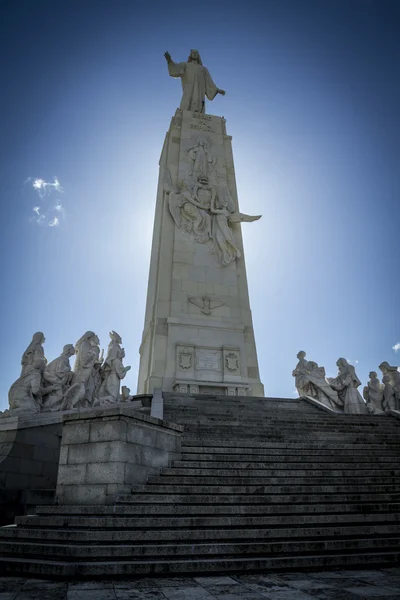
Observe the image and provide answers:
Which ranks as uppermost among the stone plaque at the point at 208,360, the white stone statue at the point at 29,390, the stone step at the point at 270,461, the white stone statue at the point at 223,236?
the white stone statue at the point at 223,236

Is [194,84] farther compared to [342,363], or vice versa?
[194,84]

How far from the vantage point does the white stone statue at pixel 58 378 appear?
10.2 metres

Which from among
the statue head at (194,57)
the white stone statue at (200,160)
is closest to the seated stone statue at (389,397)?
the white stone statue at (200,160)

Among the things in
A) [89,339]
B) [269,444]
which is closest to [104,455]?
[269,444]

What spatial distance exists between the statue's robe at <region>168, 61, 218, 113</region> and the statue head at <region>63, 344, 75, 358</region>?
652 inches

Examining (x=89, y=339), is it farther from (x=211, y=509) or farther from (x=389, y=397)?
(x=389, y=397)

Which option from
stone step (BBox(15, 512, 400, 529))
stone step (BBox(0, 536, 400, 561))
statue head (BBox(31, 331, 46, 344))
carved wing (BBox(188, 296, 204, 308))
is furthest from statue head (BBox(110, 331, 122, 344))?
stone step (BBox(0, 536, 400, 561))

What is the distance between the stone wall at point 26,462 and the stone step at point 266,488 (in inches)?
136

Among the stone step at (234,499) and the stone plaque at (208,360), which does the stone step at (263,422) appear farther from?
the stone plaque at (208,360)

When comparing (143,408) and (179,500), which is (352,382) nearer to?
(143,408)

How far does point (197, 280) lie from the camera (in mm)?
17312

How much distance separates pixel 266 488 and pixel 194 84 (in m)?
23.0

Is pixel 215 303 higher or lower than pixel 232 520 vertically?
higher

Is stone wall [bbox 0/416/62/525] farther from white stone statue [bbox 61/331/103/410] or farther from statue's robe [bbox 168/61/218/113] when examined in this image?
statue's robe [bbox 168/61/218/113]
